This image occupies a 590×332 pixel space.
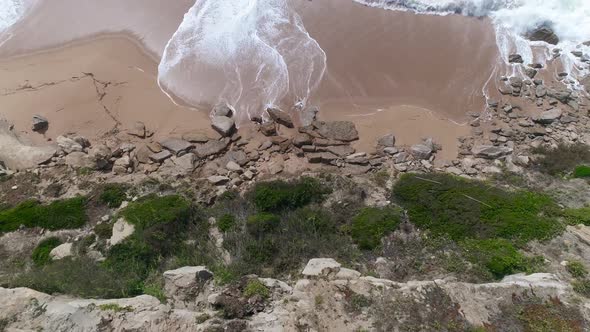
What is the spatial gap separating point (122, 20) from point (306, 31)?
9082 mm

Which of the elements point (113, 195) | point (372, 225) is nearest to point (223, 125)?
point (113, 195)

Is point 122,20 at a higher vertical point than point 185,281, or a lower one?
higher

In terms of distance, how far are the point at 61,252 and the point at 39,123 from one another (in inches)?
270

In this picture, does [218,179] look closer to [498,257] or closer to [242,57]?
[242,57]

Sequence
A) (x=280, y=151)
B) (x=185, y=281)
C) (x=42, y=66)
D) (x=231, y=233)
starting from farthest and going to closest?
(x=42, y=66), (x=280, y=151), (x=231, y=233), (x=185, y=281)

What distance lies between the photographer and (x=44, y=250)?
1241 centimetres

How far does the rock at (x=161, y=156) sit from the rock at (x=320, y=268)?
7771 millimetres

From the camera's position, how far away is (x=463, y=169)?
15531 mm

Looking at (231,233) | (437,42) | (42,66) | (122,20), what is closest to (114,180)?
(231,233)

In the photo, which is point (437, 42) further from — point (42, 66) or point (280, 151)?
point (42, 66)

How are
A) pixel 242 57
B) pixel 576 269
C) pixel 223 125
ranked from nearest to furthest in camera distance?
1. pixel 576 269
2. pixel 223 125
3. pixel 242 57

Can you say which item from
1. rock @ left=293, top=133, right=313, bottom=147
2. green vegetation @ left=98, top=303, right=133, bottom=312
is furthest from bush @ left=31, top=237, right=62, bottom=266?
rock @ left=293, top=133, right=313, bottom=147

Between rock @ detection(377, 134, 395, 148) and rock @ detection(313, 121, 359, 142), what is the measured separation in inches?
36.9

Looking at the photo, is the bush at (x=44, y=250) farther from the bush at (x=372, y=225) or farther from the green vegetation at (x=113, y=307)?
the bush at (x=372, y=225)
